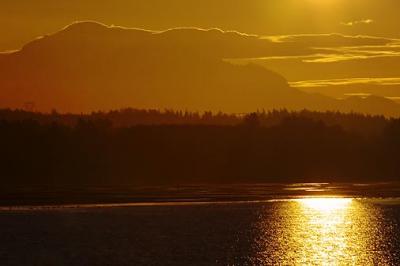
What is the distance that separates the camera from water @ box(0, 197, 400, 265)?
67.5 metres

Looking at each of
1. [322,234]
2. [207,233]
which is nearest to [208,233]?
[207,233]

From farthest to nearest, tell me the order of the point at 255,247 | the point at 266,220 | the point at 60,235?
the point at 266,220
the point at 60,235
the point at 255,247

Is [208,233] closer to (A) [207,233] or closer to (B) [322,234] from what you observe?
(A) [207,233]

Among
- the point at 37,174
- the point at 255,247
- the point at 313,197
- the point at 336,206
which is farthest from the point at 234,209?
the point at 37,174

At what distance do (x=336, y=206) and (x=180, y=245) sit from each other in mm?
52358

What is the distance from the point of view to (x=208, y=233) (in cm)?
8644

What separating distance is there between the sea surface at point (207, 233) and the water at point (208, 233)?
0.24ft

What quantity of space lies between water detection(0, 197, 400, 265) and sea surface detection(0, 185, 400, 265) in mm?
72

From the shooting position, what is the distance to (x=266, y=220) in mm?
102312

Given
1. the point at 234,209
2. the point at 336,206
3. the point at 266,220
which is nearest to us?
the point at 266,220

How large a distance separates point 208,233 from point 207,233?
9cm

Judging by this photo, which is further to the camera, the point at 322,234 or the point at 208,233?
the point at 322,234

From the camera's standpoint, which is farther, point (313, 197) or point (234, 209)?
point (313, 197)

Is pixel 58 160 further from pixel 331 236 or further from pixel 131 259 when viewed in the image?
pixel 131 259
